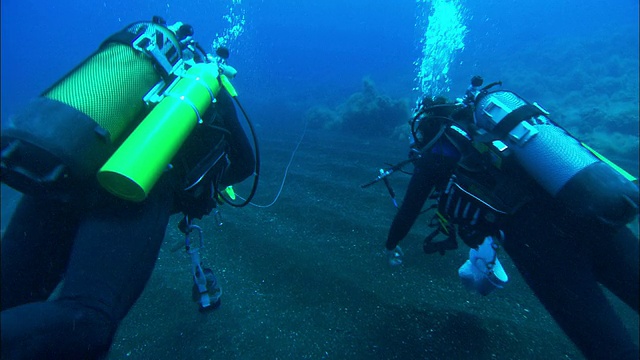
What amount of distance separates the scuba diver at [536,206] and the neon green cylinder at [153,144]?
6.89 ft

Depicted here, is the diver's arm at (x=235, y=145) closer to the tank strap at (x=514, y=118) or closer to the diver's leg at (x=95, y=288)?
the diver's leg at (x=95, y=288)

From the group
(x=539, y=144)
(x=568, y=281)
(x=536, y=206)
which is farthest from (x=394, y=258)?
(x=539, y=144)

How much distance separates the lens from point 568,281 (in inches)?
90.0

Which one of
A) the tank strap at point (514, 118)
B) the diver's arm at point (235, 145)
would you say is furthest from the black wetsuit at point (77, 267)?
the tank strap at point (514, 118)

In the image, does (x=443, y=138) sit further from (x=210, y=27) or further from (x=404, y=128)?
(x=210, y=27)

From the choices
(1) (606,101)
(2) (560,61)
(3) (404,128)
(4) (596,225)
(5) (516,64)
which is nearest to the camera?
(4) (596,225)

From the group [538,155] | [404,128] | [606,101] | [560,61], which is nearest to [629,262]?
[538,155]

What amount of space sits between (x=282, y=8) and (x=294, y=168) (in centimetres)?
8670

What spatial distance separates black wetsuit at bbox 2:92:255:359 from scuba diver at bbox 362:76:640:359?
2377 millimetres

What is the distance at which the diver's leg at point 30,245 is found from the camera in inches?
77.5

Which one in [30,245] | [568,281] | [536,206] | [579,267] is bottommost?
[30,245]

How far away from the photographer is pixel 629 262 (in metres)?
2.19

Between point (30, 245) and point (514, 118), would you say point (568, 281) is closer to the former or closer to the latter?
point (514, 118)

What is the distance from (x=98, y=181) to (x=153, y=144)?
1.32 feet
